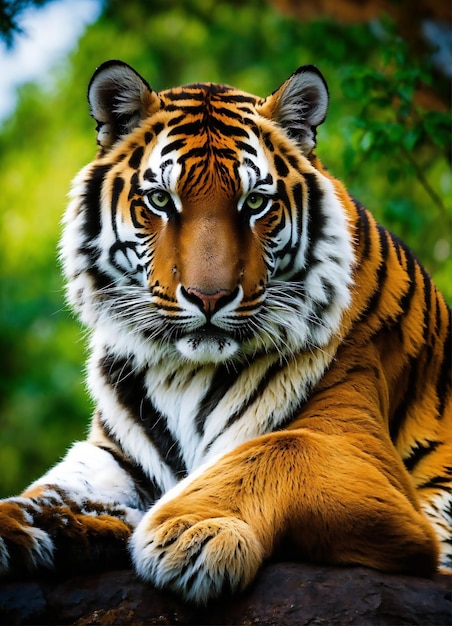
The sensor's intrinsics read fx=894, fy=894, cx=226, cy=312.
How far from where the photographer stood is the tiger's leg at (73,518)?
2.63 m

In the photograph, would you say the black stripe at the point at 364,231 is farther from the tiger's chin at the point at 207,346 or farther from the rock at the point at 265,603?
the rock at the point at 265,603

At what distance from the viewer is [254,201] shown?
3205 millimetres

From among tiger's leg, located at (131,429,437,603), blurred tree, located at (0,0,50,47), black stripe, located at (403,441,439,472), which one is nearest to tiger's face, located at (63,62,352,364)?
tiger's leg, located at (131,429,437,603)

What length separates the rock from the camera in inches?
96.4

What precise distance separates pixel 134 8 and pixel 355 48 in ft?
14.8

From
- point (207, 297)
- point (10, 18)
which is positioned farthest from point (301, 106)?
point (10, 18)

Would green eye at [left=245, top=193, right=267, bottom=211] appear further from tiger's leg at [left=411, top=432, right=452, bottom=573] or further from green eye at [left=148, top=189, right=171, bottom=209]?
tiger's leg at [left=411, top=432, right=452, bottom=573]

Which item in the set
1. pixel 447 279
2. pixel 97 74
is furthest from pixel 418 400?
pixel 447 279

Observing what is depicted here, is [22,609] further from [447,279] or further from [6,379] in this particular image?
[6,379]

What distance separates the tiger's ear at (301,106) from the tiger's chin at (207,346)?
0.90m

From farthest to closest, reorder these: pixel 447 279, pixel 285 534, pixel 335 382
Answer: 1. pixel 447 279
2. pixel 335 382
3. pixel 285 534

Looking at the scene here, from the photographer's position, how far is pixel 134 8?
37.8ft

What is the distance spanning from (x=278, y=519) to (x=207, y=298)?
0.75 metres

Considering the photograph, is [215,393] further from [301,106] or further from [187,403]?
[301,106]
